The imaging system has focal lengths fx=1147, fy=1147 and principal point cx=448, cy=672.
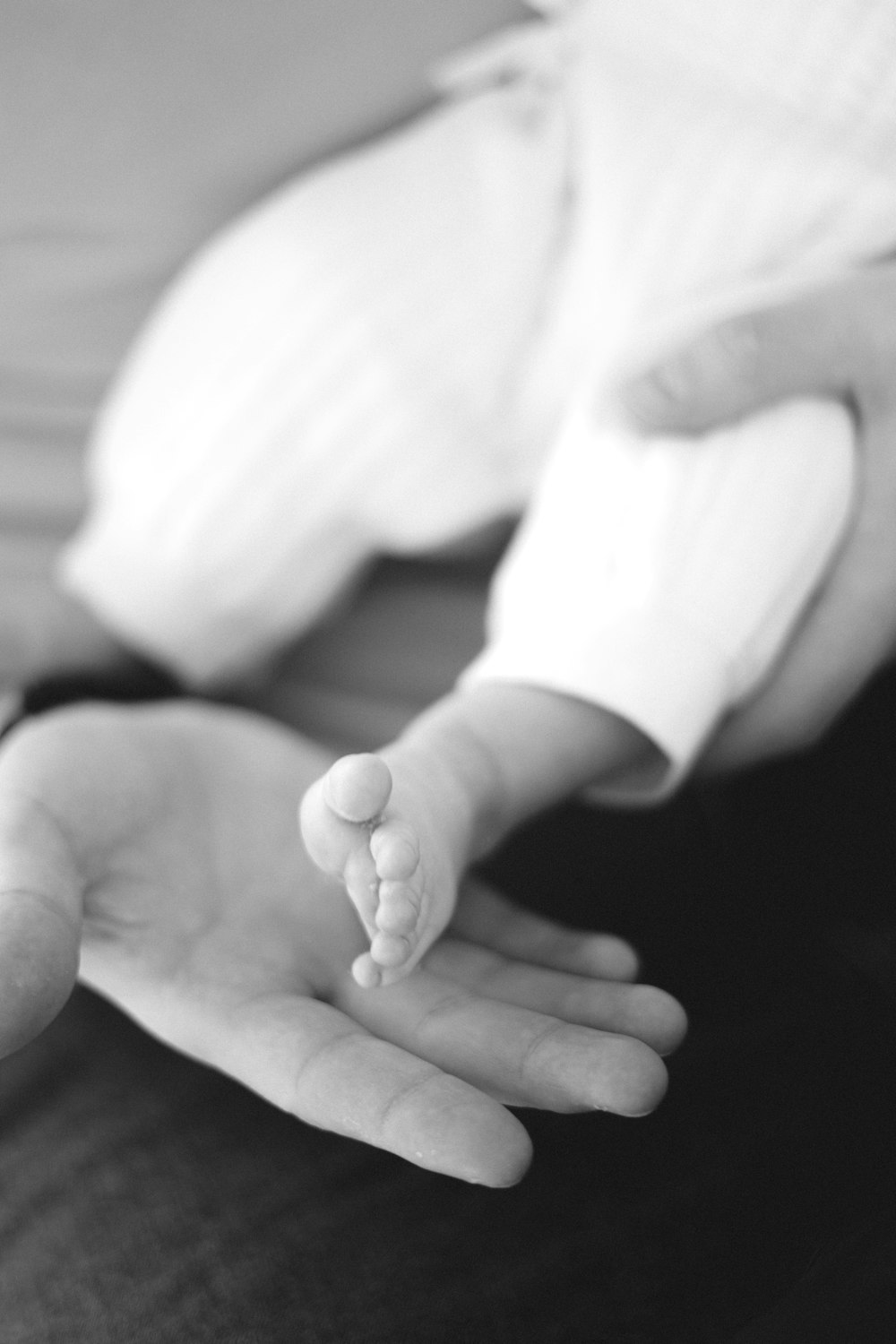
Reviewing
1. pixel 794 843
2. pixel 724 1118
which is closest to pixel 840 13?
pixel 794 843

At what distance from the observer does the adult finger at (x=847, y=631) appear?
0.60 metres

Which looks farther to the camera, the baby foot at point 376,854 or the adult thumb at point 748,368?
the adult thumb at point 748,368

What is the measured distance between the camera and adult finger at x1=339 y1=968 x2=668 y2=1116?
438mm

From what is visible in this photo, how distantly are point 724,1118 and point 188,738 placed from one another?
37 cm

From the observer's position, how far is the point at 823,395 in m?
0.60

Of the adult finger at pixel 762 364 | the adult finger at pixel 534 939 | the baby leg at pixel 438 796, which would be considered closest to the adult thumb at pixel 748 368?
the adult finger at pixel 762 364

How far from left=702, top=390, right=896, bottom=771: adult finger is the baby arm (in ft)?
0.04

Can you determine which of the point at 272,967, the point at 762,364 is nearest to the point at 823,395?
the point at 762,364

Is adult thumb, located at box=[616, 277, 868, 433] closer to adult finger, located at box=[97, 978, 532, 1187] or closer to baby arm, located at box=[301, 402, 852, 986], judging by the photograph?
baby arm, located at box=[301, 402, 852, 986]

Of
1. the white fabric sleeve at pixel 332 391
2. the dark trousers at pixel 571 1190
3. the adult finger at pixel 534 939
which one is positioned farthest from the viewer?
the white fabric sleeve at pixel 332 391

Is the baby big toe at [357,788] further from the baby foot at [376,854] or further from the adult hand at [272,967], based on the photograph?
the adult hand at [272,967]

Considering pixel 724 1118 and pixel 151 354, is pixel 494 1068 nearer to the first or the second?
pixel 724 1118

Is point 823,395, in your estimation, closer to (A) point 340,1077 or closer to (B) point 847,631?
(B) point 847,631

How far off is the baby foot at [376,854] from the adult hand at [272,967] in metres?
0.05
